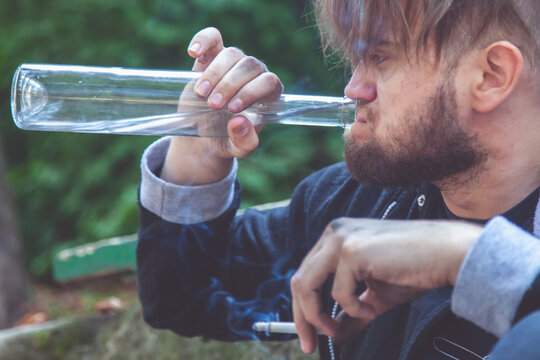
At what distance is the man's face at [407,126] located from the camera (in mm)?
1719

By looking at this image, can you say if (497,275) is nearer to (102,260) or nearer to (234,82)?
(234,82)

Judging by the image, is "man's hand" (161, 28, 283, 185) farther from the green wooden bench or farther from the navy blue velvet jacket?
the green wooden bench

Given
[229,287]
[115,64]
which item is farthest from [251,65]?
[115,64]

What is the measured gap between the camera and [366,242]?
4.23 ft

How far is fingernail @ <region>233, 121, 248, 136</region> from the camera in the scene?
1.87m

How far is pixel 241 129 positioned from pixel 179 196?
1.13 ft

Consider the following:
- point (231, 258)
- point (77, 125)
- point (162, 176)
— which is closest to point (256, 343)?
point (231, 258)

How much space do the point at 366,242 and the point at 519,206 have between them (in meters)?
0.62

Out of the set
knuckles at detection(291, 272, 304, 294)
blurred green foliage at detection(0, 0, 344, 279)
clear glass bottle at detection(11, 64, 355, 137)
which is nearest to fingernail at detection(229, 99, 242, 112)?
clear glass bottle at detection(11, 64, 355, 137)

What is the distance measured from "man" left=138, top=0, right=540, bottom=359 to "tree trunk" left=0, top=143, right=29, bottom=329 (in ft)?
8.36

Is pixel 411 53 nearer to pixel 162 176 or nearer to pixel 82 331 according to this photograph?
pixel 162 176

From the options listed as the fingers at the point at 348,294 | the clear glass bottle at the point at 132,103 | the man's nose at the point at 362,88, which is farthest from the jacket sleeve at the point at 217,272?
the fingers at the point at 348,294

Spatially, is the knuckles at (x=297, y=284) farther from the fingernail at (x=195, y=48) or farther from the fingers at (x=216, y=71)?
the fingernail at (x=195, y=48)

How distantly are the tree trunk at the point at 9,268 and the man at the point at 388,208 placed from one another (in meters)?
2.55
